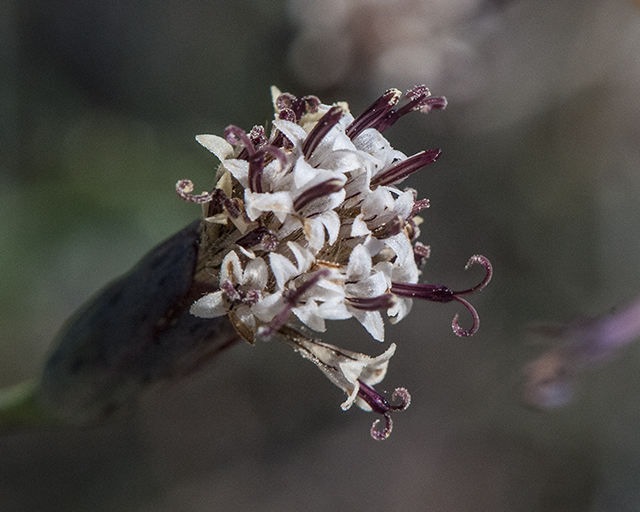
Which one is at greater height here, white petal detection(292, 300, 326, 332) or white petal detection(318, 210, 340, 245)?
white petal detection(318, 210, 340, 245)

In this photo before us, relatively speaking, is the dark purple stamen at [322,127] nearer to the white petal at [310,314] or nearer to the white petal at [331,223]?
the white petal at [331,223]

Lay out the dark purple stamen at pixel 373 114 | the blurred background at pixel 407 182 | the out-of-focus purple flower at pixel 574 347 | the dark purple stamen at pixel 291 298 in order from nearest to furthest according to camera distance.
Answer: the dark purple stamen at pixel 291 298 < the dark purple stamen at pixel 373 114 < the out-of-focus purple flower at pixel 574 347 < the blurred background at pixel 407 182

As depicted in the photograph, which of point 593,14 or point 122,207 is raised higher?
point 122,207

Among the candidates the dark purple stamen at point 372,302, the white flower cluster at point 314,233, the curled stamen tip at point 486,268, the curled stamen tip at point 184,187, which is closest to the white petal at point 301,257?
the white flower cluster at point 314,233

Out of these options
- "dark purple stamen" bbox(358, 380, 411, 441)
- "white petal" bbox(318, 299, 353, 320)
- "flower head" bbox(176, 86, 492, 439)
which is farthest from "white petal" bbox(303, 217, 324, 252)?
"dark purple stamen" bbox(358, 380, 411, 441)

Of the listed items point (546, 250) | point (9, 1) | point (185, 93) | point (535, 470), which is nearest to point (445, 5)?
point (185, 93)

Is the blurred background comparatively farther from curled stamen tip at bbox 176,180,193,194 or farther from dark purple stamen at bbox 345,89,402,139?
curled stamen tip at bbox 176,180,193,194

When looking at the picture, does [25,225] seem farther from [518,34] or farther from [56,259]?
[518,34]
